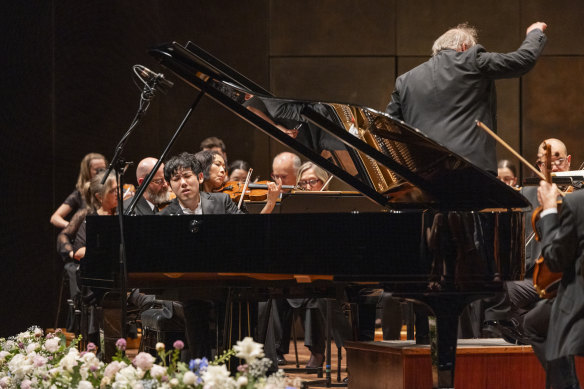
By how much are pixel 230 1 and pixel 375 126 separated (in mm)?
4348

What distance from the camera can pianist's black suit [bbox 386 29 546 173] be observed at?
4039 millimetres

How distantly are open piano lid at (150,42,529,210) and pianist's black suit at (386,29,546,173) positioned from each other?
2.42 ft

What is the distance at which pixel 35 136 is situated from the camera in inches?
270

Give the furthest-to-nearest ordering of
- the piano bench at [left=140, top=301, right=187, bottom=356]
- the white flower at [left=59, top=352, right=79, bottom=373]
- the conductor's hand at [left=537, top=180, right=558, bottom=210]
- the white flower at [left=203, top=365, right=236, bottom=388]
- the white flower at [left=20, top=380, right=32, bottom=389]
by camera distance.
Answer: the piano bench at [left=140, top=301, right=187, bottom=356], the conductor's hand at [left=537, top=180, right=558, bottom=210], the white flower at [left=20, top=380, right=32, bottom=389], the white flower at [left=59, top=352, right=79, bottom=373], the white flower at [left=203, top=365, right=236, bottom=388]

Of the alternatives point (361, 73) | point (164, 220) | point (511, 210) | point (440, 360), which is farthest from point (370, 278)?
point (361, 73)

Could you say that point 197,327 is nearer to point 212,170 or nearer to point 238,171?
point 212,170

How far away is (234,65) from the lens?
7180mm

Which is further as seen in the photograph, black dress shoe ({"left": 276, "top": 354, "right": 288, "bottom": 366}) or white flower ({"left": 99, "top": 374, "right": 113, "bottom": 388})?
black dress shoe ({"left": 276, "top": 354, "right": 288, "bottom": 366})

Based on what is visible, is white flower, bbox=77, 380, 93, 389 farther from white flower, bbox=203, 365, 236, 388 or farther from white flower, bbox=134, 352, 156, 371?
white flower, bbox=203, 365, 236, 388

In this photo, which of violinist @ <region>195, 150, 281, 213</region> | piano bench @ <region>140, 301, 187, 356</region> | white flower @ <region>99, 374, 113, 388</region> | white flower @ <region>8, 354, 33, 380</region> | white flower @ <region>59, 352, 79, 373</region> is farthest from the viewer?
violinist @ <region>195, 150, 281, 213</region>

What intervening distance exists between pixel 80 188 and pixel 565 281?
4.10m

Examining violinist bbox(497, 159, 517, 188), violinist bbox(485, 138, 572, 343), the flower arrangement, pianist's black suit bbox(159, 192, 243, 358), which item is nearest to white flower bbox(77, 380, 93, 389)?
the flower arrangement

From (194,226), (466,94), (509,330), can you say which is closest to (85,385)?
(194,226)

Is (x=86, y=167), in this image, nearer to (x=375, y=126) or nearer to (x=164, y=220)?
(x=164, y=220)
